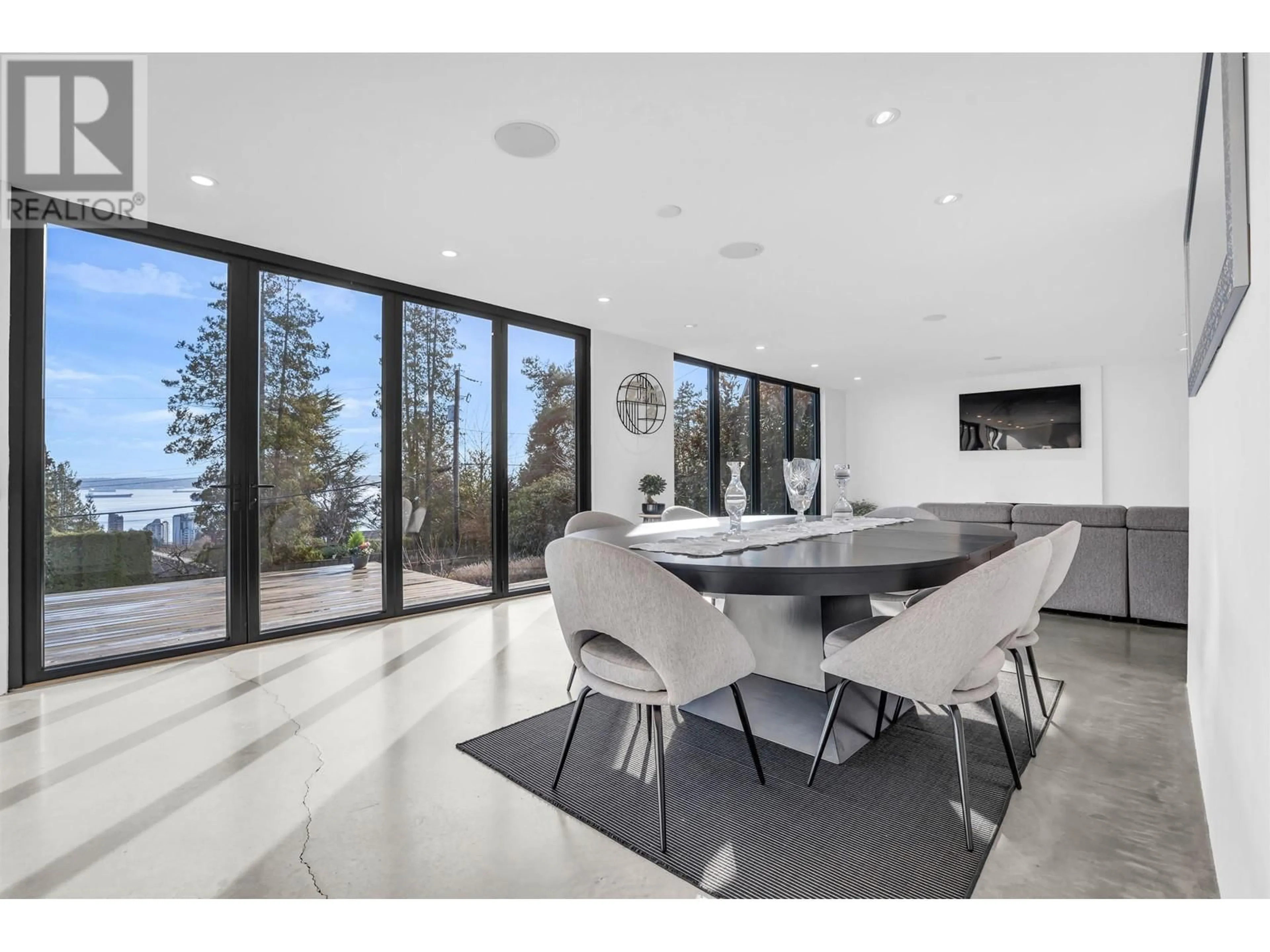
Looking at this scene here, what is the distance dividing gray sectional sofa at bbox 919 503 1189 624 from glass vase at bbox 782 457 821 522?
1981 millimetres

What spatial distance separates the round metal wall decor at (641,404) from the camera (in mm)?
5531

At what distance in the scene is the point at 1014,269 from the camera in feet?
12.5

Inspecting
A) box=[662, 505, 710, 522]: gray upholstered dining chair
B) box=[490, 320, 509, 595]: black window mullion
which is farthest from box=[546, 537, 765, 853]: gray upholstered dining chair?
box=[490, 320, 509, 595]: black window mullion

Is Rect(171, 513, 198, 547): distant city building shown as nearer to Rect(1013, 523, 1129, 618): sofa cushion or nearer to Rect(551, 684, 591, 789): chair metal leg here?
Rect(551, 684, 591, 789): chair metal leg

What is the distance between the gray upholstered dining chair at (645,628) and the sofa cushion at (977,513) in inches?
124

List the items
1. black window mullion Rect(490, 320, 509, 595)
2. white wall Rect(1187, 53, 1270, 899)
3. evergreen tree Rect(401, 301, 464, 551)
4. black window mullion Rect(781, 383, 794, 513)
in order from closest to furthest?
white wall Rect(1187, 53, 1270, 899) < evergreen tree Rect(401, 301, 464, 551) < black window mullion Rect(490, 320, 509, 595) < black window mullion Rect(781, 383, 794, 513)

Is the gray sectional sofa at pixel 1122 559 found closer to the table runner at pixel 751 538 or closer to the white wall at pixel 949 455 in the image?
the table runner at pixel 751 538

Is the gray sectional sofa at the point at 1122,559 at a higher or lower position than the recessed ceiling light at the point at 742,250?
lower

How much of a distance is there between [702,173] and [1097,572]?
3.54 m

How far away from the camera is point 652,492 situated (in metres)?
5.46

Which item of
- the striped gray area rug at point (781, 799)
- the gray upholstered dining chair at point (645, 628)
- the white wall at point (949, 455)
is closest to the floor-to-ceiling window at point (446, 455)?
the striped gray area rug at point (781, 799)

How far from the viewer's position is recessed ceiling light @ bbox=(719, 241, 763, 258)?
3357 millimetres
